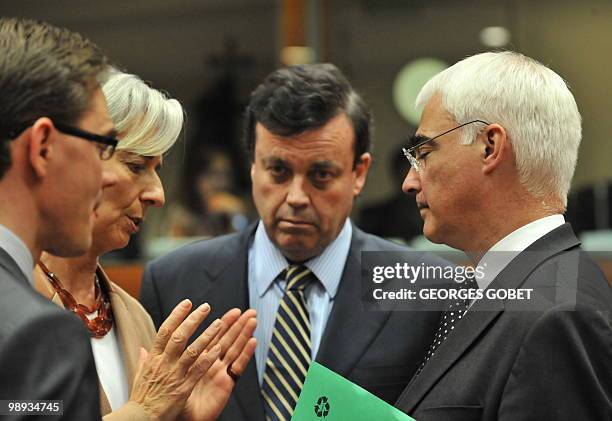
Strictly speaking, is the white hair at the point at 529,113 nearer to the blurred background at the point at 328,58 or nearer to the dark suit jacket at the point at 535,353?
the dark suit jacket at the point at 535,353

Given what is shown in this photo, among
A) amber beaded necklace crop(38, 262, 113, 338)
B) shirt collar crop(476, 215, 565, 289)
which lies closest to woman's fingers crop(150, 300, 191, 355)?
amber beaded necklace crop(38, 262, 113, 338)

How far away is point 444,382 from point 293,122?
3.44ft

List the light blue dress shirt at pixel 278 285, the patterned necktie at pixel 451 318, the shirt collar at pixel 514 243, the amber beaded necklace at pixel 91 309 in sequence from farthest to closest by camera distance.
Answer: the light blue dress shirt at pixel 278 285 → the amber beaded necklace at pixel 91 309 → the patterned necktie at pixel 451 318 → the shirt collar at pixel 514 243

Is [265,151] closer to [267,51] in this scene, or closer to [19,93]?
[19,93]

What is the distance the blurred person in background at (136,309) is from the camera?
2.04m

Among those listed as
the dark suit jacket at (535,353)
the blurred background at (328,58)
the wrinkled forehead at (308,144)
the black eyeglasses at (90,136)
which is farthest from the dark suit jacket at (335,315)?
the blurred background at (328,58)

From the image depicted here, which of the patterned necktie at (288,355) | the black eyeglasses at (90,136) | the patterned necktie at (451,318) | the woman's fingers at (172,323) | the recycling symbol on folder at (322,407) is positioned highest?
the black eyeglasses at (90,136)

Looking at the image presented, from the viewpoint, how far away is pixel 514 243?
2045mm

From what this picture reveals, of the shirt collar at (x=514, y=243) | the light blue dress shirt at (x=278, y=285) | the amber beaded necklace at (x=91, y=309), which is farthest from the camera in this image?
the light blue dress shirt at (x=278, y=285)

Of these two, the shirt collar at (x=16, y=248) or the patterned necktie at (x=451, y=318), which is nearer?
the shirt collar at (x=16, y=248)

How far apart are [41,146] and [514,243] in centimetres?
109

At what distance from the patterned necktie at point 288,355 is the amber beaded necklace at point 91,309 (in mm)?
461

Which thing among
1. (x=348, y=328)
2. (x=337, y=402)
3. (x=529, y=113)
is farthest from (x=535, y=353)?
(x=348, y=328)

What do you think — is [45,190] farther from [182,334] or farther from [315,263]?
[315,263]
